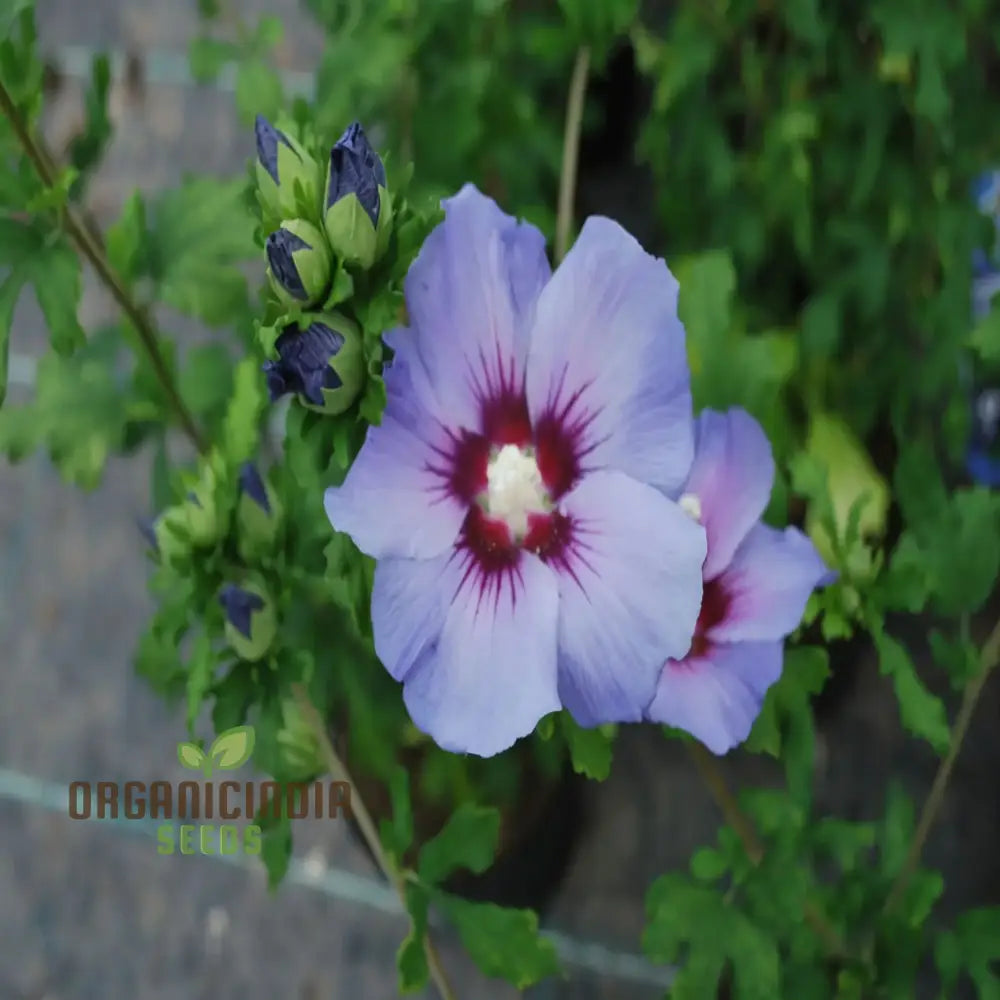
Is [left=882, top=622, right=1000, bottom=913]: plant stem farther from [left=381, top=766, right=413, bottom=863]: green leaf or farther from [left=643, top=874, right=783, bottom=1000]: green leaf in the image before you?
[left=381, top=766, right=413, bottom=863]: green leaf

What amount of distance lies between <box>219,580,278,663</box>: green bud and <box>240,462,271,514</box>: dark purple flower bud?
45mm

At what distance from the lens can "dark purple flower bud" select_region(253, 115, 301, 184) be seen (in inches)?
18.3

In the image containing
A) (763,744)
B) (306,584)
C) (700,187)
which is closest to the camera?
(763,744)

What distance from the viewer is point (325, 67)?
2.70 feet

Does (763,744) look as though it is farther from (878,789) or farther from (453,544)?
(878,789)

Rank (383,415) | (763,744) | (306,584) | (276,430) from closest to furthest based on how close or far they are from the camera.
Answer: (383,415)
(763,744)
(306,584)
(276,430)

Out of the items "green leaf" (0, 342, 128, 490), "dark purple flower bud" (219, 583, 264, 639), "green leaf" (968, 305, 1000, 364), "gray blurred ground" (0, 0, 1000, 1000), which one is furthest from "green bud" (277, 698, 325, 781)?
"gray blurred ground" (0, 0, 1000, 1000)

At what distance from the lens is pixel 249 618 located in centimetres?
61

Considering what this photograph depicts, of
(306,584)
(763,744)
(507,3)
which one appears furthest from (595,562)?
(507,3)

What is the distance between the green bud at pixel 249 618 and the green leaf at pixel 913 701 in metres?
0.35

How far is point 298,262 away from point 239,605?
0.23m

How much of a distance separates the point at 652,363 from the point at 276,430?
102cm

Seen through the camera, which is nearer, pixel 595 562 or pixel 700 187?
pixel 595 562

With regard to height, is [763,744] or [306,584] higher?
[306,584]
